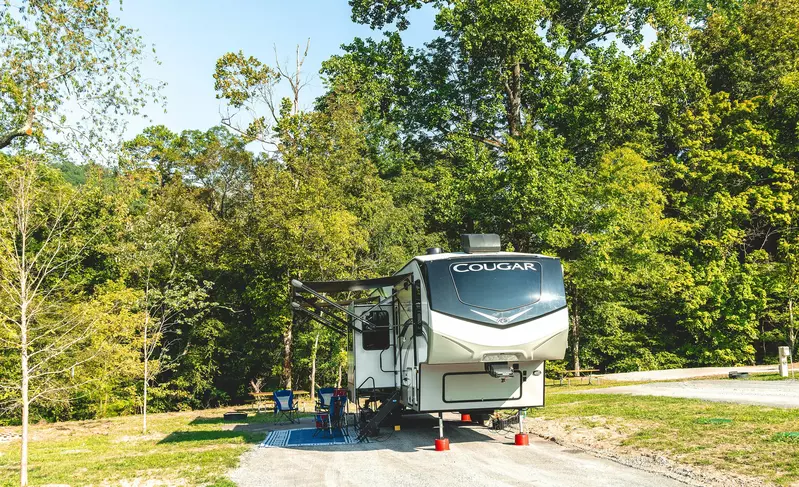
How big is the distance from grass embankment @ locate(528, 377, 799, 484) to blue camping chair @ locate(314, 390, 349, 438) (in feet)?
13.6

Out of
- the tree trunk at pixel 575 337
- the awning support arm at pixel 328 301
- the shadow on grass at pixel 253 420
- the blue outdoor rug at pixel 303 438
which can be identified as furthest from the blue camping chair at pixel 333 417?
the tree trunk at pixel 575 337

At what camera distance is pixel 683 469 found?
864 cm

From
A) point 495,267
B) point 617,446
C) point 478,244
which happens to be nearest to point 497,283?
point 495,267

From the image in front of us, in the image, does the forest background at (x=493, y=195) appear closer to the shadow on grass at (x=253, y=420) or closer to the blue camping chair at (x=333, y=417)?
the shadow on grass at (x=253, y=420)

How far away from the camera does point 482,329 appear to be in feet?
34.2

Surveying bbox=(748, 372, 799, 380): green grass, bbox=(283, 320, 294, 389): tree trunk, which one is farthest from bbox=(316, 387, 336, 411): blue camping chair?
bbox=(748, 372, 799, 380): green grass

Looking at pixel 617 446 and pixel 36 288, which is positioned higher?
pixel 36 288

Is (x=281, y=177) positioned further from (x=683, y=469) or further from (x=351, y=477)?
(x=683, y=469)

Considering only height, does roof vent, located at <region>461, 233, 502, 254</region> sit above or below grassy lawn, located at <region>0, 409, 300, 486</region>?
above

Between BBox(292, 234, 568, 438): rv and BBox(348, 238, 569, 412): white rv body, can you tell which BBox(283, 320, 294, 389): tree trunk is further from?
BBox(348, 238, 569, 412): white rv body

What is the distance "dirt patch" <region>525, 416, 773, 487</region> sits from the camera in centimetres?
A: 800

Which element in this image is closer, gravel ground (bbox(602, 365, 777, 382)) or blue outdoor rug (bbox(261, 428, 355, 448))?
blue outdoor rug (bbox(261, 428, 355, 448))

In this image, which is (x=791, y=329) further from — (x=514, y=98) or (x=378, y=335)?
(x=378, y=335)

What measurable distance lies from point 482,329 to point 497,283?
2.79ft
